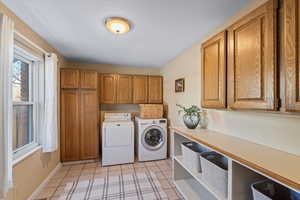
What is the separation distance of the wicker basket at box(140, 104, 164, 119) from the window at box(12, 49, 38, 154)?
197 centimetres

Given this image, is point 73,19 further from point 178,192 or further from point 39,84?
point 178,192

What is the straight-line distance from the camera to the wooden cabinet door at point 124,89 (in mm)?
3561

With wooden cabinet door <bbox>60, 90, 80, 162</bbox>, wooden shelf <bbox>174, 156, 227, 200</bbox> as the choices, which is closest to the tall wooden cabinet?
wooden cabinet door <bbox>60, 90, 80, 162</bbox>

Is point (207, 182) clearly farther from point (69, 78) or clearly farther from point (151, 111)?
point (69, 78)

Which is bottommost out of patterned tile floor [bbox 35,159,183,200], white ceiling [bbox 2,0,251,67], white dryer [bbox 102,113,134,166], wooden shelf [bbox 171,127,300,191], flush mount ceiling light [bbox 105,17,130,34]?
patterned tile floor [bbox 35,159,183,200]

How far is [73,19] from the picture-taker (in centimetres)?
169

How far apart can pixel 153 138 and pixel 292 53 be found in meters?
2.82

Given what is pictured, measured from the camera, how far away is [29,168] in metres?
1.87

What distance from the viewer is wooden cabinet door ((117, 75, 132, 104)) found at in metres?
3.56

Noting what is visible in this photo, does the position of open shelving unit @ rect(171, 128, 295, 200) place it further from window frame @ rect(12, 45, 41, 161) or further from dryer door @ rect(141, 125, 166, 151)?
window frame @ rect(12, 45, 41, 161)

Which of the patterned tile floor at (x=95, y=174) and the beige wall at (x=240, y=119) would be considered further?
the patterned tile floor at (x=95, y=174)

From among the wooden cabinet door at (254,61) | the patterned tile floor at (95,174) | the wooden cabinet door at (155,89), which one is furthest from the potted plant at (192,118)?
the wooden cabinet door at (155,89)

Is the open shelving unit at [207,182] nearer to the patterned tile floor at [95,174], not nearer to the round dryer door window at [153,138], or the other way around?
the patterned tile floor at [95,174]

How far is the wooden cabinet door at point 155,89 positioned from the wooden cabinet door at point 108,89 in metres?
0.88
